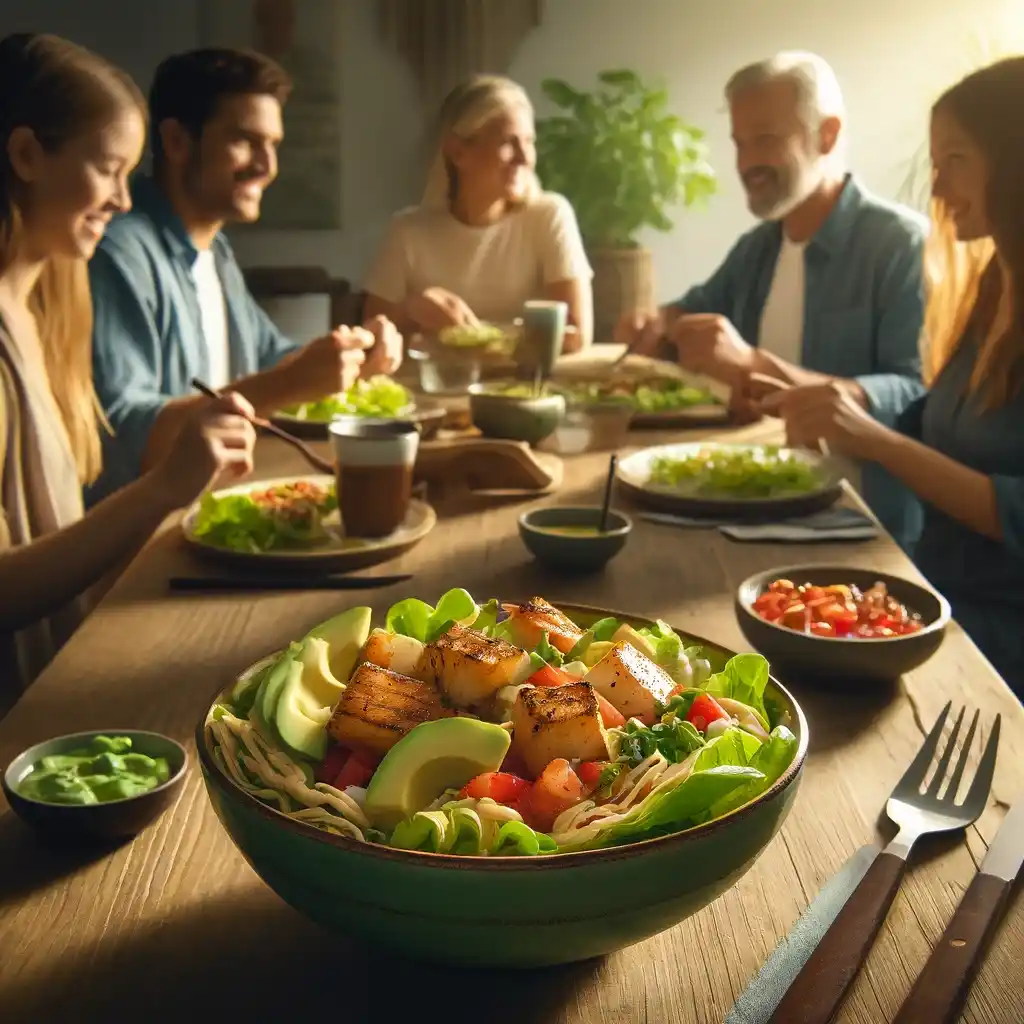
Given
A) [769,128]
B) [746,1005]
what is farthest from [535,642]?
[769,128]

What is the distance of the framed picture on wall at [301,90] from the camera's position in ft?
17.4

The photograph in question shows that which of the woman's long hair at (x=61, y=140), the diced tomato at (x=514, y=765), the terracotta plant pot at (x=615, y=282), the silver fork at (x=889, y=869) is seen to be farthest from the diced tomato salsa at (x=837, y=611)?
the terracotta plant pot at (x=615, y=282)

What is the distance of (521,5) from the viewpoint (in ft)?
17.5

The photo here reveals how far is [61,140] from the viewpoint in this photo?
187 centimetres

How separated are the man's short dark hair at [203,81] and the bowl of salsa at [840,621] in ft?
6.72

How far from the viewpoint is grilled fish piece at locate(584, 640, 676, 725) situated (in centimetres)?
73

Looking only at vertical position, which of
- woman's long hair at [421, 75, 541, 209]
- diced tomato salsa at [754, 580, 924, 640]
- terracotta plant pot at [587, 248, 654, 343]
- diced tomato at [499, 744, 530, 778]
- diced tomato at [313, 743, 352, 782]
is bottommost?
terracotta plant pot at [587, 248, 654, 343]

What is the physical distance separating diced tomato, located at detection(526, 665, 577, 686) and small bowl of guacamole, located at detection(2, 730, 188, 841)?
0.29m

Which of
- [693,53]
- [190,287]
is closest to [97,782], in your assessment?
[190,287]

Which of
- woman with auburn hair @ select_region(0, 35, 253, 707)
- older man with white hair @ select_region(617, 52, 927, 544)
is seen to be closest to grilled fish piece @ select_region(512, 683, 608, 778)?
woman with auburn hair @ select_region(0, 35, 253, 707)

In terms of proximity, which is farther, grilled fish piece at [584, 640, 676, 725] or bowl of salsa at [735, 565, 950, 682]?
bowl of salsa at [735, 565, 950, 682]

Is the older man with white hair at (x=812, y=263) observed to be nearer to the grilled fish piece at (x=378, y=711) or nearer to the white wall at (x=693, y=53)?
the grilled fish piece at (x=378, y=711)

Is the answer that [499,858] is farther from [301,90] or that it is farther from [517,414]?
[301,90]

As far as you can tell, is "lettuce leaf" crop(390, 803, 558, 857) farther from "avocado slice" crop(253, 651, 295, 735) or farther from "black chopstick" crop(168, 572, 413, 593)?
"black chopstick" crop(168, 572, 413, 593)
